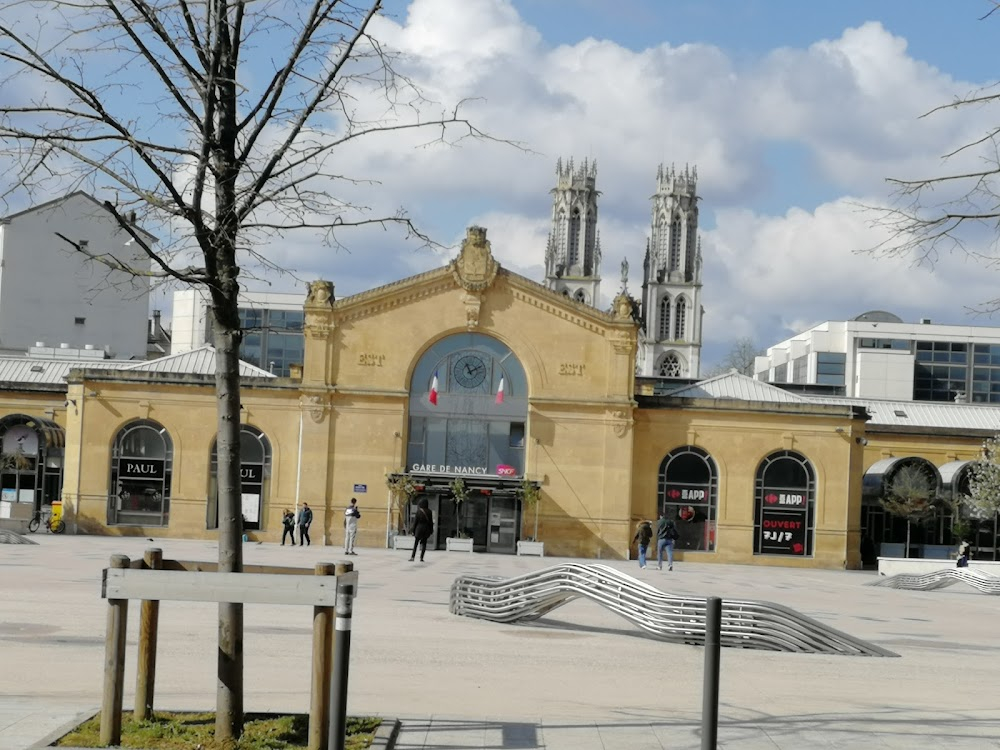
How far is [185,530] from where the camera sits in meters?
53.7

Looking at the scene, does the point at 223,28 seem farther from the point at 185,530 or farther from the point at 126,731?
the point at 185,530

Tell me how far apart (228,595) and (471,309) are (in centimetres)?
4534

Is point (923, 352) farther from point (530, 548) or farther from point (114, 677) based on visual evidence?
point (114, 677)

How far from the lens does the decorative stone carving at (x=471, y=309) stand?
54406 mm

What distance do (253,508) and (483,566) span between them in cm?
1529

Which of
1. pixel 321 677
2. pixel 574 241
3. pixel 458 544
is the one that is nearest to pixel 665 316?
pixel 574 241

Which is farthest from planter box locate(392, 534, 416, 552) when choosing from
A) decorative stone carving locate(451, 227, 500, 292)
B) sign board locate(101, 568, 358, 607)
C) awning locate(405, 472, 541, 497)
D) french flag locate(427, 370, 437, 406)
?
sign board locate(101, 568, 358, 607)

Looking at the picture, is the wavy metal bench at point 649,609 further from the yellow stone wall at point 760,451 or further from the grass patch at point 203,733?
the yellow stone wall at point 760,451

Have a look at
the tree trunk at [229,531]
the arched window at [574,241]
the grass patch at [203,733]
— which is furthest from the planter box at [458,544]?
the arched window at [574,241]

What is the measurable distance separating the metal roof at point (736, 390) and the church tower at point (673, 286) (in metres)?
87.8

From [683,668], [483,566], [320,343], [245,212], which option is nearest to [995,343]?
[320,343]

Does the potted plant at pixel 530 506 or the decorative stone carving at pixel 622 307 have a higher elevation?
the decorative stone carving at pixel 622 307

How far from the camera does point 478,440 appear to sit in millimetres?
54562

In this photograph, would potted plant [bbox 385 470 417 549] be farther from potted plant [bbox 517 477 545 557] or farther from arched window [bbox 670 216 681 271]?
arched window [bbox 670 216 681 271]
